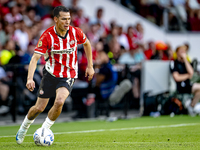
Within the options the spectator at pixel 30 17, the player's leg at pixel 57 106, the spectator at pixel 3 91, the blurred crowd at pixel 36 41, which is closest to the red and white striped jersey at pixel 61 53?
the player's leg at pixel 57 106

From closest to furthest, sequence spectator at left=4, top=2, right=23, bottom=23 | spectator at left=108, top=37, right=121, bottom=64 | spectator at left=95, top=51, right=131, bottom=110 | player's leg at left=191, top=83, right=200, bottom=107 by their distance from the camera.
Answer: spectator at left=95, top=51, right=131, bottom=110
player's leg at left=191, top=83, right=200, bottom=107
spectator at left=4, top=2, right=23, bottom=23
spectator at left=108, top=37, right=121, bottom=64

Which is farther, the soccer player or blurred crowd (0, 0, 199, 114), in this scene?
blurred crowd (0, 0, 199, 114)

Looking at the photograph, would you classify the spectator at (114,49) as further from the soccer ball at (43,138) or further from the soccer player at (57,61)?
the soccer ball at (43,138)

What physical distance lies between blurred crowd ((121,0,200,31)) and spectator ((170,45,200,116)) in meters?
6.11

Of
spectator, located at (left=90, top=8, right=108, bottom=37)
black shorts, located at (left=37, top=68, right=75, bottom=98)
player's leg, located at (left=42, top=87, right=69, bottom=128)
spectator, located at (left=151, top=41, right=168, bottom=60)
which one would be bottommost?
player's leg, located at (left=42, top=87, right=69, bottom=128)

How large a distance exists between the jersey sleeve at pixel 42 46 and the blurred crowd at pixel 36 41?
4136mm

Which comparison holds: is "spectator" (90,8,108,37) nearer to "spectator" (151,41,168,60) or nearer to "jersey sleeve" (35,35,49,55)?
"spectator" (151,41,168,60)

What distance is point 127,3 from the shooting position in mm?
18078

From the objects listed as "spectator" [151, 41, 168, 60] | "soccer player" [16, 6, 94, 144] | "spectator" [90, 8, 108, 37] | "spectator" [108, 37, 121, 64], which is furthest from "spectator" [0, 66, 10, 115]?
"spectator" [151, 41, 168, 60]

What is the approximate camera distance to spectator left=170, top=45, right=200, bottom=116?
1161cm

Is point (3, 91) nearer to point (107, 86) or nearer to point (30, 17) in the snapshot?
point (107, 86)

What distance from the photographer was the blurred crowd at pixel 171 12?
17625 mm

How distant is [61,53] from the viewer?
22.0 ft

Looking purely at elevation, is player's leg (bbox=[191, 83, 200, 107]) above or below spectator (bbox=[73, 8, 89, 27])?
below
